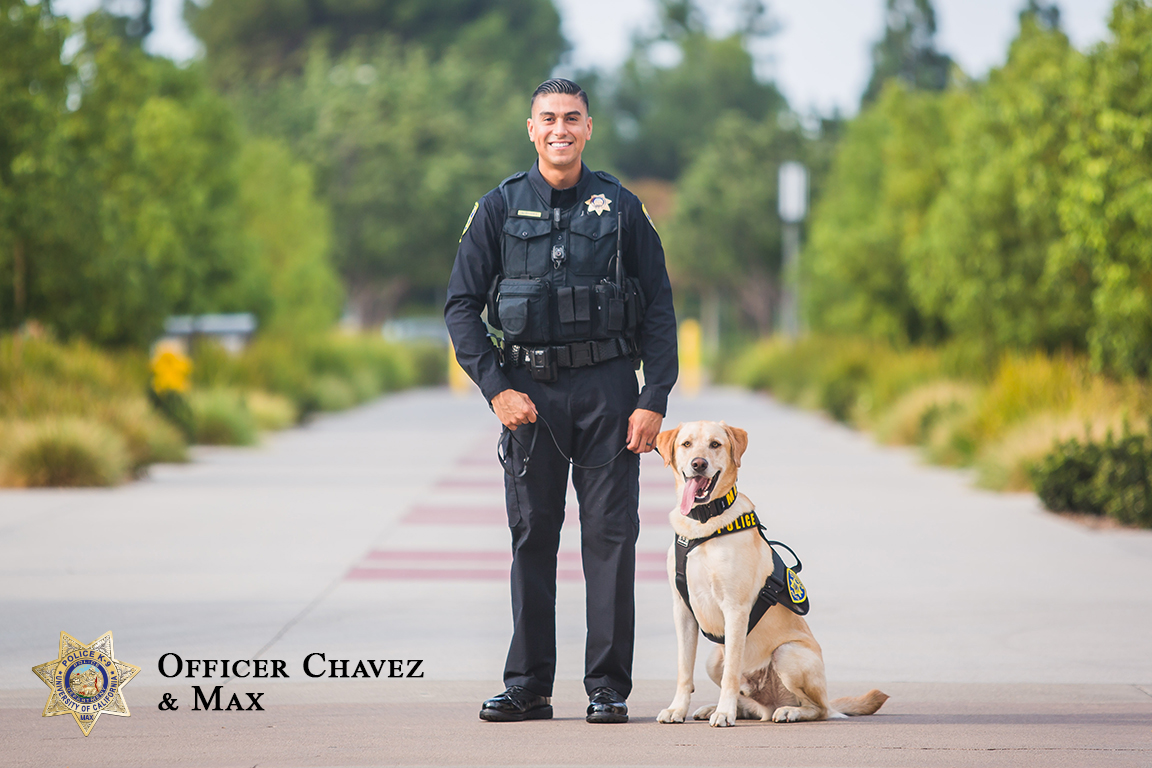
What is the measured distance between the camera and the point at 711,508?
18.3 feet

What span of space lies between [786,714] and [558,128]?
2.21 m

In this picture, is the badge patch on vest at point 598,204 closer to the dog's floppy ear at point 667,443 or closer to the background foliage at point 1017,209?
the dog's floppy ear at point 667,443

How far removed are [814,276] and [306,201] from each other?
42.7ft

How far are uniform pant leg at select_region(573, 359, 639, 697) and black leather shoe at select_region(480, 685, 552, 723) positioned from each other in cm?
21

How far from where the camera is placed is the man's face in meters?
5.73

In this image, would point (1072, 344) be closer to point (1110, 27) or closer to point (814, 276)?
point (1110, 27)

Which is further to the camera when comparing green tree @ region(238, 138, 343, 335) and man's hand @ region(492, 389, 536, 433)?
green tree @ region(238, 138, 343, 335)

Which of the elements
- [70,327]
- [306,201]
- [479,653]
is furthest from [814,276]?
[479,653]

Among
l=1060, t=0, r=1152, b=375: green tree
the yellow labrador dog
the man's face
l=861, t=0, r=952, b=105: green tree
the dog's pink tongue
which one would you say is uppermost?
l=861, t=0, r=952, b=105: green tree

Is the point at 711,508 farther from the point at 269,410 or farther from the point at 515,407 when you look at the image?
the point at 269,410

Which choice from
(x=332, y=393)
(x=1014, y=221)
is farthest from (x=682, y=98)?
(x=1014, y=221)

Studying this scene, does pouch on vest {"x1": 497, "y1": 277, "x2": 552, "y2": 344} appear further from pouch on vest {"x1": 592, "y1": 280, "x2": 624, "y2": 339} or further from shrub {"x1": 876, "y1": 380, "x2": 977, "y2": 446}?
shrub {"x1": 876, "y1": 380, "x2": 977, "y2": 446}

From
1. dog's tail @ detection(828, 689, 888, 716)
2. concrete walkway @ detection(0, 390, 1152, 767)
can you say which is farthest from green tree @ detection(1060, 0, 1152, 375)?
dog's tail @ detection(828, 689, 888, 716)

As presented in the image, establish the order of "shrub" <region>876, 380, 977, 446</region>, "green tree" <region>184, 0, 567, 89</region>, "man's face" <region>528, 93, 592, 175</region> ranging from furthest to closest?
1. "green tree" <region>184, 0, 567, 89</region>
2. "shrub" <region>876, 380, 977, 446</region>
3. "man's face" <region>528, 93, 592, 175</region>
